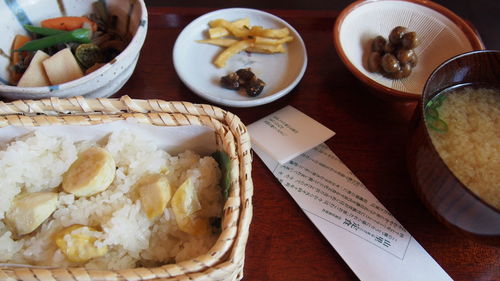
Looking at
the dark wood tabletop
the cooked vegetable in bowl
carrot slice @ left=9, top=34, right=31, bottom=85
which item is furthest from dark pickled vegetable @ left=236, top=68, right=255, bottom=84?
carrot slice @ left=9, top=34, right=31, bottom=85

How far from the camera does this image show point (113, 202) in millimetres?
931

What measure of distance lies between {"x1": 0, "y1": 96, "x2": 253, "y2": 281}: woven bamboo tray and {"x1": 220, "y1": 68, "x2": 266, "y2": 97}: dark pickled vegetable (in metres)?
0.43

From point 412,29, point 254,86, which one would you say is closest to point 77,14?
point 254,86

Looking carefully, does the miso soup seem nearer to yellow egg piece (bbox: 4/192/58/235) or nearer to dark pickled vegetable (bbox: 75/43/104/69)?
yellow egg piece (bbox: 4/192/58/235)

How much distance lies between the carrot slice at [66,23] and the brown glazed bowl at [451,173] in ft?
4.29

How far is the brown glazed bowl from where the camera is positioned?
0.85 meters

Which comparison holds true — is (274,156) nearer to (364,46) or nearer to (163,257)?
(163,257)

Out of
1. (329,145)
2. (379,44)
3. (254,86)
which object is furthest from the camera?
(379,44)

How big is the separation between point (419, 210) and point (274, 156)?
503mm

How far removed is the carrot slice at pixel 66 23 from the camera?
144 cm

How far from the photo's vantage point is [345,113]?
1.40m

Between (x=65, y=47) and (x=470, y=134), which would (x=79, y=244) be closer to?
(x=65, y=47)

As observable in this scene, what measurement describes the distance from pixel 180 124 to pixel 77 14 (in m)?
0.89

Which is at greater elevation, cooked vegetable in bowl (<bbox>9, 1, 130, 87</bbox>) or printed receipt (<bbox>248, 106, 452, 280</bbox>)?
cooked vegetable in bowl (<bbox>9, 1, 130, 87</bbox>)
